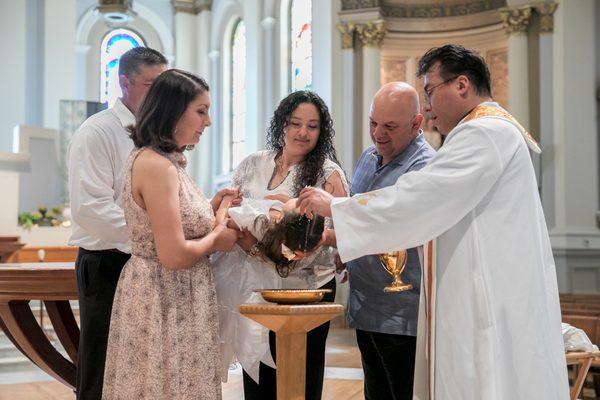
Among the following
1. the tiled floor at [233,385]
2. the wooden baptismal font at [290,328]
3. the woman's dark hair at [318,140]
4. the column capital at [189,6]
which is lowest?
the tiled floor at [233,385]

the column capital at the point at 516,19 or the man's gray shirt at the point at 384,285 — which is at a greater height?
the column capital at the point at 516,19

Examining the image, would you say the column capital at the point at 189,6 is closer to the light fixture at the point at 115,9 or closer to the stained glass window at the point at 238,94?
the stained glass window at the point at 238,94

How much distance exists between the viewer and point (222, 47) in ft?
54.1

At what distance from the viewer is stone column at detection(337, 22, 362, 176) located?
10.8 m

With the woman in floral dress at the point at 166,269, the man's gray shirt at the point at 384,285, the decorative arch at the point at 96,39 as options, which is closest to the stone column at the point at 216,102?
the decorative arch at the point at 96,39

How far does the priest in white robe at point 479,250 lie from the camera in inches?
92.0

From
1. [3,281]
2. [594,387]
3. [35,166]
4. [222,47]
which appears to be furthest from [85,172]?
[222,47]

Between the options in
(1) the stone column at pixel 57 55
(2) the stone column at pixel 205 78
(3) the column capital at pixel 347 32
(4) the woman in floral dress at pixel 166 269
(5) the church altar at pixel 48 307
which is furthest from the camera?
(2) the stone column at pixel 205 78

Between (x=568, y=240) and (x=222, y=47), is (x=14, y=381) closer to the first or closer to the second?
(x=568, y=240)

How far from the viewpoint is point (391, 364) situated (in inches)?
114

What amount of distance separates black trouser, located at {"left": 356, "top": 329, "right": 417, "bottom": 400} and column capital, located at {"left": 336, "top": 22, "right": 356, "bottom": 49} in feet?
27.7

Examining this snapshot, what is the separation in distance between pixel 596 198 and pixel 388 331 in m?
8.05

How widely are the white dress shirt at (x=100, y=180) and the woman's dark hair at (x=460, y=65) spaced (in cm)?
123

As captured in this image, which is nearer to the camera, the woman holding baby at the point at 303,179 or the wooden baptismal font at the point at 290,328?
the wooden baptismal font at the point at 290,328
